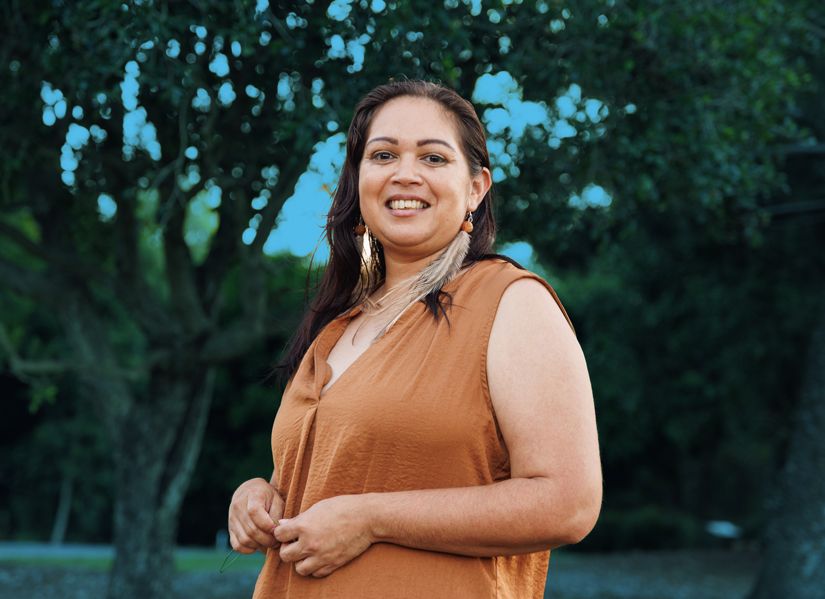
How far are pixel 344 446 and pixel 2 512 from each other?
927 inches

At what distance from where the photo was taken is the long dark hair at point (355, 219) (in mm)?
2094

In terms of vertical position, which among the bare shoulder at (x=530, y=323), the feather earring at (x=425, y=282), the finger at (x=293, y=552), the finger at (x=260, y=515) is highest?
the feather earring at (x=425, y=282)

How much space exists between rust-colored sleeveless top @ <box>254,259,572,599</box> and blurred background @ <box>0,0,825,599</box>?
75 cm

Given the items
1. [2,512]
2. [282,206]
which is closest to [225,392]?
[2,512]

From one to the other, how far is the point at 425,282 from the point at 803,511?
9938 millimetres

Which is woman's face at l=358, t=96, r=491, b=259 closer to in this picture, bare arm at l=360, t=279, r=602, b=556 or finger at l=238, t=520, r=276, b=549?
bare arm at l=360, t=279, r=602, b=556

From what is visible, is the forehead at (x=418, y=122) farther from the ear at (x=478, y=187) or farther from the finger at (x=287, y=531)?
the finger at (x=287, y=531)

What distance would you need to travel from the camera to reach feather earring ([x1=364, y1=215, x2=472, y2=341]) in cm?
201

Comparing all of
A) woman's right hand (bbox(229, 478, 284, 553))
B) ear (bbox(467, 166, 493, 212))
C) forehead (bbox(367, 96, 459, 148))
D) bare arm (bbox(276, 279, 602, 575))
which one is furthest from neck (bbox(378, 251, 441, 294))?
woman's right hand (bbox(229, 478, 284, 553))

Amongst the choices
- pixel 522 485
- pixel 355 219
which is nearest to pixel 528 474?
pixel 522 485

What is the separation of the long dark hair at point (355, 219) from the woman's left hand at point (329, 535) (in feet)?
1.45

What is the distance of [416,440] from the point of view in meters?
1.77

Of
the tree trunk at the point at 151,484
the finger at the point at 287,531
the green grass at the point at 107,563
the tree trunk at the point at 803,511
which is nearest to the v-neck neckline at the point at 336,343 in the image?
the finger at the point at 287,531

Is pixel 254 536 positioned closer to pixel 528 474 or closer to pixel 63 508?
pixel 528 474
